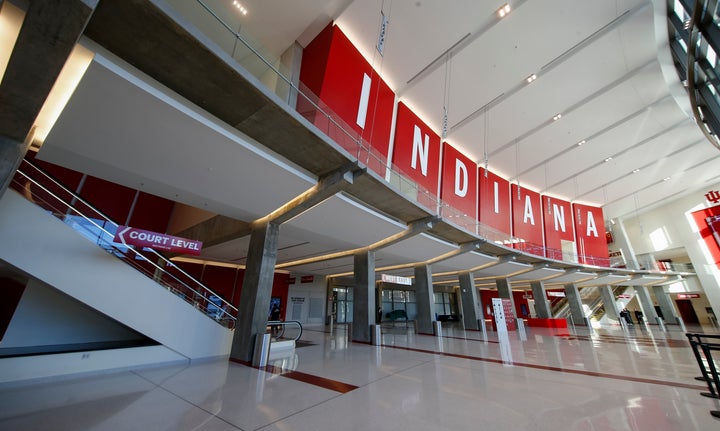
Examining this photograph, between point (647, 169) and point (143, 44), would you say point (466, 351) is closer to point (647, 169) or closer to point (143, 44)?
point (143, 44)

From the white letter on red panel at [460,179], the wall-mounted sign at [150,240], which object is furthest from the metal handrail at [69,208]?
the white letter on red panel at [460,179]

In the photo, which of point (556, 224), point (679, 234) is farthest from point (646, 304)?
Answer: point (556, 224)

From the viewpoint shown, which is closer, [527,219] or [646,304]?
[527,219]

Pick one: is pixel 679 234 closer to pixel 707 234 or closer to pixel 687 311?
pixel 707 234

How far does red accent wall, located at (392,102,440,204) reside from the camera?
11.2 metres

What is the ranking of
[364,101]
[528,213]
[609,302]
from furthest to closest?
[609,302] → [528,213] → [364,101]

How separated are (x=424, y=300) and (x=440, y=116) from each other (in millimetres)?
9940

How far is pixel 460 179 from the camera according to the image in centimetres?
1478

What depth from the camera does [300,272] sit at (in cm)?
1775

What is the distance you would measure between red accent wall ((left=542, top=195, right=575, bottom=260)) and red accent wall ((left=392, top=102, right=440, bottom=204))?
1215 centimetres

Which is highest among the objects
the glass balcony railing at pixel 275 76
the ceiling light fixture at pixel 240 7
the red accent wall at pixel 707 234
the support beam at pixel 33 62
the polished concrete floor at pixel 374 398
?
the ceiling light fixture at pixel 240 7

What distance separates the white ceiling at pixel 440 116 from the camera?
15.2ft

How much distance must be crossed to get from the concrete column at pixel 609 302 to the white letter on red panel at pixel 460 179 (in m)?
20.1

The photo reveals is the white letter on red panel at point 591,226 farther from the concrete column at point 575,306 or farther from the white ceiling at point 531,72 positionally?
the white ceiling at point 531,72
